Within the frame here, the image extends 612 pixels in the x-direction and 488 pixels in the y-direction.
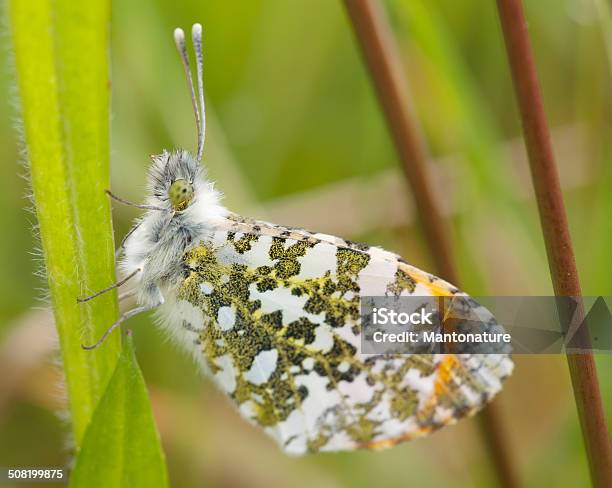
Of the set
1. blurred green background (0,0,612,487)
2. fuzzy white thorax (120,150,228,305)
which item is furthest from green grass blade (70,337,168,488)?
blurred green background (0,0,612,487)

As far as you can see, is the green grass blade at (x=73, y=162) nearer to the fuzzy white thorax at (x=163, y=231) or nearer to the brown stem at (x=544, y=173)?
the fuzzy white thorax at (x=163, y=231)

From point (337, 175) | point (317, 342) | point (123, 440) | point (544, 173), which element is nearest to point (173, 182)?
point (317, 342)

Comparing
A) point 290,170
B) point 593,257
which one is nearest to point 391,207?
point 290,170

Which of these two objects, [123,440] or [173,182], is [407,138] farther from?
[123,440]

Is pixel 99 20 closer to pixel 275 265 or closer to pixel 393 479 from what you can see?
pixel 275 265

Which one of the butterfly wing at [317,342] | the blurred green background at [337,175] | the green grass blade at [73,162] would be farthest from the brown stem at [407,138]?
the green grass blade at [73,162]

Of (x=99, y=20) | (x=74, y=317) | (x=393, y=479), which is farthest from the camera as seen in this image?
(x=393, y=479)
